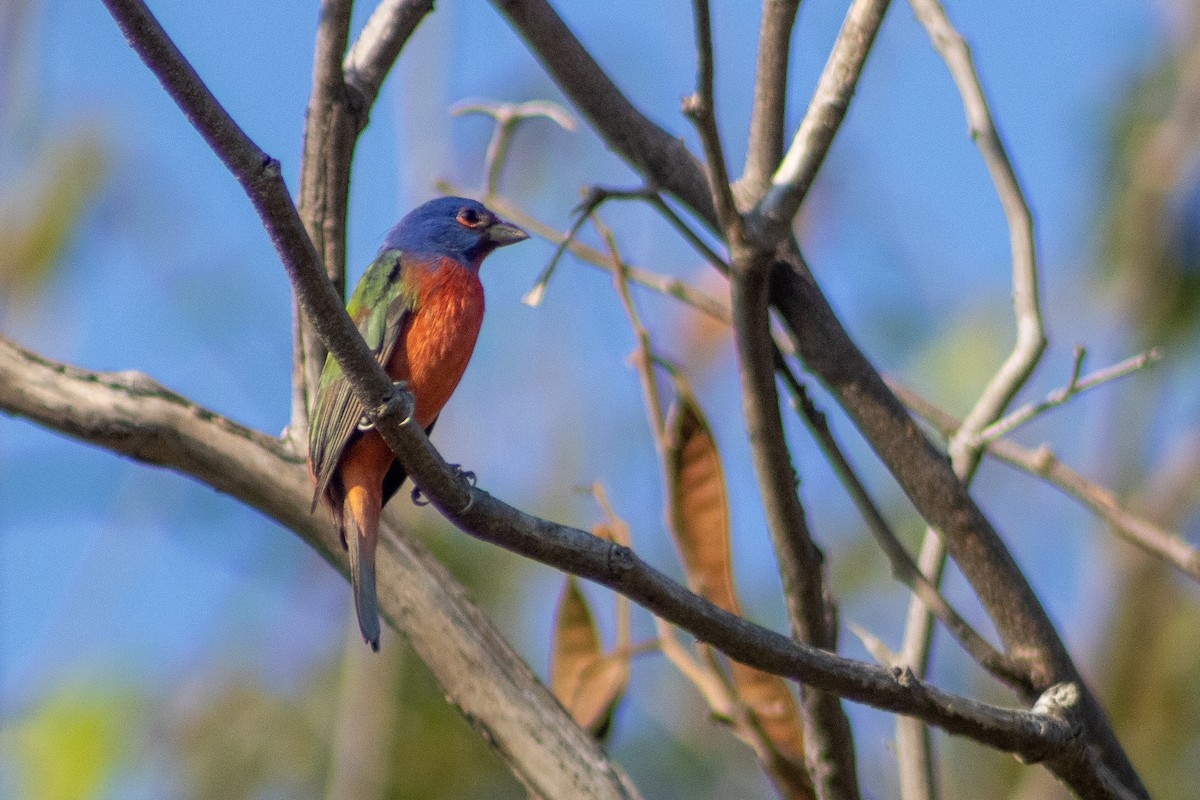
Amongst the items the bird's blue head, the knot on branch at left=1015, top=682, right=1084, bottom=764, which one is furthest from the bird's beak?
the knot on branch at left=1015, top=682, right=1084, bottom=764

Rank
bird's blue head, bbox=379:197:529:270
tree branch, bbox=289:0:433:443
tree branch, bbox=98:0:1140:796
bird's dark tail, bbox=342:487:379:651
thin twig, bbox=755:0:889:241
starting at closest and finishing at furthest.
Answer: tree branch, bbox=98:0:1140:796, thin twig, bbox=755:0:889:241, bird's dark tail, bbox=342:487:379:651, tree branch, bbox=289:0:433:443, bird's blue head, bbox=379:197:529:270

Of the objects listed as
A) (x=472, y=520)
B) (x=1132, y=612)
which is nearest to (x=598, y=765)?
(x=472, y=520)

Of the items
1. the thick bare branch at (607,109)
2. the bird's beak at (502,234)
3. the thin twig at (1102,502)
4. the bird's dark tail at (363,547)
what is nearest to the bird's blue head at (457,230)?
the bird's beak at (502,234)

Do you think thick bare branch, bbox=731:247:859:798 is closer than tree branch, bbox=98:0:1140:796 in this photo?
No

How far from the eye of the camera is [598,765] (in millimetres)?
3189

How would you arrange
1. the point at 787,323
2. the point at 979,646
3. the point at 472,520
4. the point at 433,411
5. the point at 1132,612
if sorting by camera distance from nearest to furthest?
the point at 472,520 < the point at 979,646 < the point at 787,323 < the point at 433,411 < the point at 1132,612

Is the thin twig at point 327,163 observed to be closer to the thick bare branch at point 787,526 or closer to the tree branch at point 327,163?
the tree branch at point 327,163

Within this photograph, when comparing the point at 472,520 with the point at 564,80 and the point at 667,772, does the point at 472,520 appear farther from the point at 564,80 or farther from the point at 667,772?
the point at 667,772

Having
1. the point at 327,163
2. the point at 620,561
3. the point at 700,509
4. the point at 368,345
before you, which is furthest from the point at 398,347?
the point at 620,561

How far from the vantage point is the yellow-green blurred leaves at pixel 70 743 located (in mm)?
5195

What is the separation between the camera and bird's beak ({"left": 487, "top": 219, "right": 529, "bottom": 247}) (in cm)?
453

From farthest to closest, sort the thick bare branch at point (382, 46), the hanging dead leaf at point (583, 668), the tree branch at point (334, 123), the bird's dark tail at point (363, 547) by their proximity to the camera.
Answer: the hanging dead leaf at point (583, 668) → the thick bare branch at point (382, 46) → the tree branch at point (334, 123) → the bird's dark tail at point (363, 547)

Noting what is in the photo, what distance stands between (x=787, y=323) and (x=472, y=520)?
1.19m

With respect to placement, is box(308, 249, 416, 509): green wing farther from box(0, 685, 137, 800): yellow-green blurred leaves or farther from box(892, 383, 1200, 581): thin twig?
box(0, 685, 137, 800): yellow-green blurred leaves
